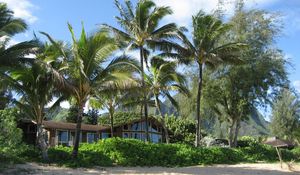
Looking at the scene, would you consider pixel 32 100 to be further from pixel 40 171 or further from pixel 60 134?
pixel 60 134

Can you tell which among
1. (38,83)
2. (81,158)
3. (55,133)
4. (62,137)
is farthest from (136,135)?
(38,83)

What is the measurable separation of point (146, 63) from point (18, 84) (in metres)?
11.9

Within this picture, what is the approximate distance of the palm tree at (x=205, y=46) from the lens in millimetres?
25438

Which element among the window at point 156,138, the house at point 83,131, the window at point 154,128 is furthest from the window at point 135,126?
the window at point 156,138

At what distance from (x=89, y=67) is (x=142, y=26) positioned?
8.08 metres

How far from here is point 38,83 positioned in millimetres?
17812

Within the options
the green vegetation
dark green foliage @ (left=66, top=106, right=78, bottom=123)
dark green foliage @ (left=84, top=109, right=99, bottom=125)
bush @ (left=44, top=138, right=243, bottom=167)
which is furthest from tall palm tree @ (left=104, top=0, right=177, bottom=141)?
dark green foliage @ (left=84, top=109, right=99, bottom=125)

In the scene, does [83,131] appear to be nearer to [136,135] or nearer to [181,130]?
[136,135]

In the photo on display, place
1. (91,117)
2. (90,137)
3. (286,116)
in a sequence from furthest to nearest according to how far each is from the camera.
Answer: (91,117), (286,116), (90,137)

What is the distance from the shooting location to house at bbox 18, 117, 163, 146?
33719 mm

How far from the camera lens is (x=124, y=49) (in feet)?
85.2

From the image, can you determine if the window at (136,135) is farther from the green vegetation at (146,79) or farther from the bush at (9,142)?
the bush at (9,142)

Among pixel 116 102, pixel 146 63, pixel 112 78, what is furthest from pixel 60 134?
pixel 112 78

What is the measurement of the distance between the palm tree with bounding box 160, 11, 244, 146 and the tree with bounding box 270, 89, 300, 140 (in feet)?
89.9
